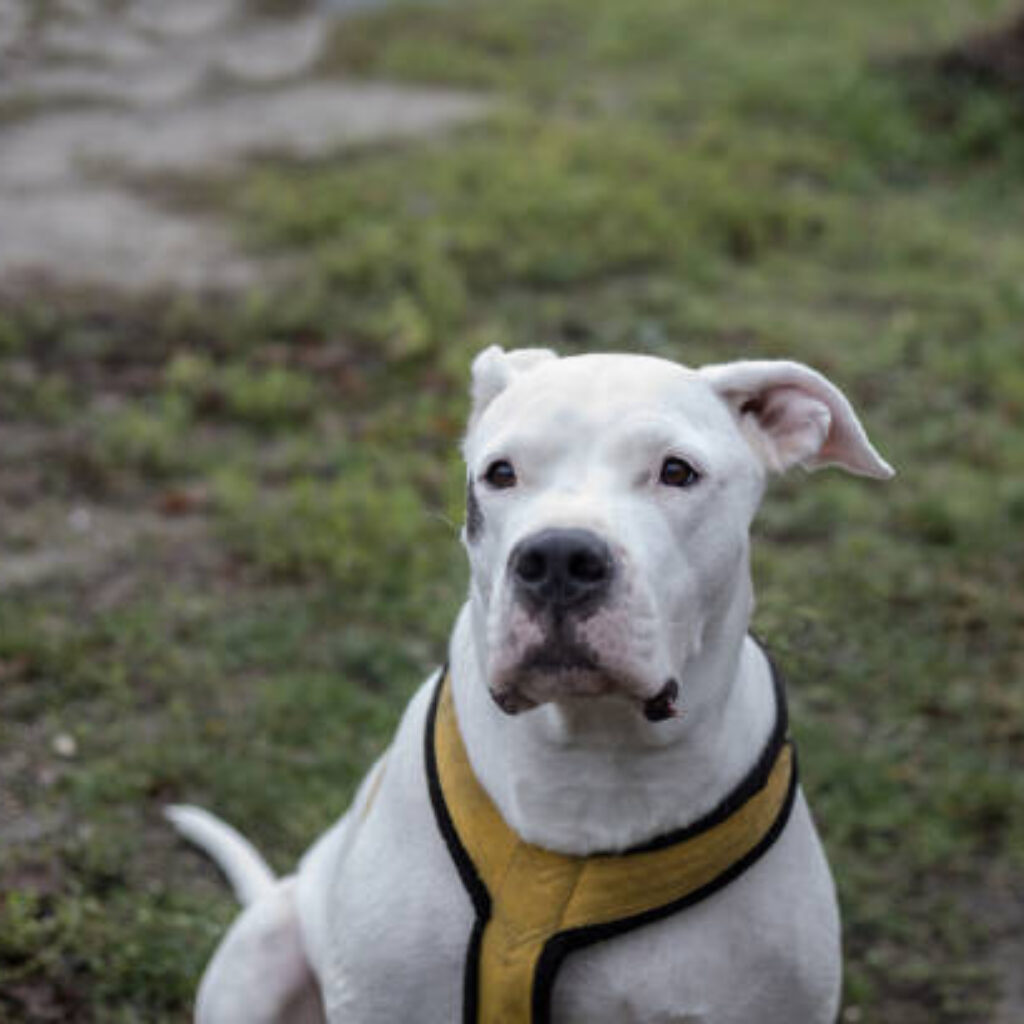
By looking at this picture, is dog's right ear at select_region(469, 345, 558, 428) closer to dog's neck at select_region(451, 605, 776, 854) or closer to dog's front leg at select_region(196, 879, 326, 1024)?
dog's neck at select_region(451, 605, 776, 854)

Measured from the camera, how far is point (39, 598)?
506 centimetres

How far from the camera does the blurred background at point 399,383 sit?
423 cm

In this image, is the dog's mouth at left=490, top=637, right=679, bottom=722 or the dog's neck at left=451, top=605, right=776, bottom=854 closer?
the dog's mouth at left=490, top=637, right=679, bottom=722

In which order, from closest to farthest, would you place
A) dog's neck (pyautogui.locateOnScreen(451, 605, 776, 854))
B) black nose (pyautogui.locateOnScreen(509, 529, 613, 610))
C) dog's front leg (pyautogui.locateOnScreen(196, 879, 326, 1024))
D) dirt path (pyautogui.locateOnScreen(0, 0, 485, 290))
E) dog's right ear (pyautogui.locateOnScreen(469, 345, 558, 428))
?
black nose (pyautogui.locateOnScreen(509, 529, 613, 610))
dog's neck (pyautogui.locateOnScreen(451, 605, 776, 854))
dog's right ear (pyautogui.locateOnScreen(469, 345, 558, 428))
dog's front leg (pyautogui.locateOnScreen(196, 879, 326, 1024))
dirt path (pyautogui.locateOnScreen(0, 0, 485, 290))

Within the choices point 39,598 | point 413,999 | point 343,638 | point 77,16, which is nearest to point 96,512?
point 39,598

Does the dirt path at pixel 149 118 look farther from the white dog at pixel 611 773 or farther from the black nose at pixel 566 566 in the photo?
the black nose at pixel 566 566

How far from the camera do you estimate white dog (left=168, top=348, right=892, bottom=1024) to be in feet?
8.05

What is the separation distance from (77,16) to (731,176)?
4.81 meters

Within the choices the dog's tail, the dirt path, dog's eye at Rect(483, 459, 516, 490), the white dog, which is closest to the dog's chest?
the white dog

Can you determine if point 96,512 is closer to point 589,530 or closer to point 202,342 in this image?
point 202,342

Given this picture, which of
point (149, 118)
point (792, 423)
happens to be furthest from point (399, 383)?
point (792, 423)

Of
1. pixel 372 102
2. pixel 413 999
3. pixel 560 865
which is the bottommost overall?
pixel 372 102

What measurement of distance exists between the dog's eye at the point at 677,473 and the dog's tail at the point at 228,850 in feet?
5.75

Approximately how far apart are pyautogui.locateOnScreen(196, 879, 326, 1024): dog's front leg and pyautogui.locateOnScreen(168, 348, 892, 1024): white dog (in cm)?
40
